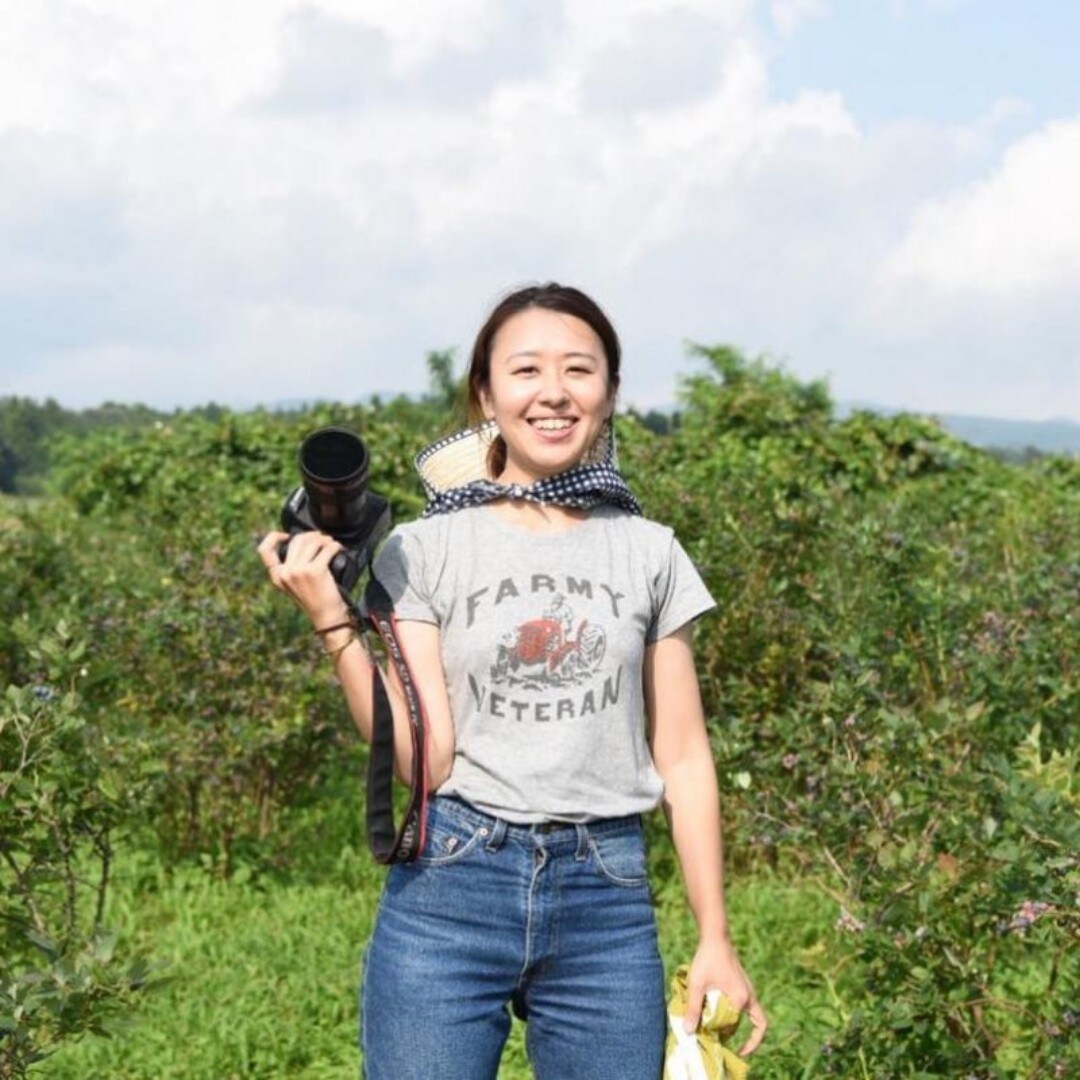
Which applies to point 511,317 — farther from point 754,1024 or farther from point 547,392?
point 754,1024

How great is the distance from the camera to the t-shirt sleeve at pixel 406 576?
2100mm

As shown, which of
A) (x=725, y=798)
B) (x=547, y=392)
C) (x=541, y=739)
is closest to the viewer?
(x=541, y=739)

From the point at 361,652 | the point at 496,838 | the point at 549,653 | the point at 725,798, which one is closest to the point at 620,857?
the point at 496,838

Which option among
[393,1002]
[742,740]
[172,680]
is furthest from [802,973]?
[393,1002]

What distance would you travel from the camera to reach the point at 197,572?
19.1ft

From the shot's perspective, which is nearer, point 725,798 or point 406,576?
point 406,576

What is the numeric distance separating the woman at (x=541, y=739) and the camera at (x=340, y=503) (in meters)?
0.04

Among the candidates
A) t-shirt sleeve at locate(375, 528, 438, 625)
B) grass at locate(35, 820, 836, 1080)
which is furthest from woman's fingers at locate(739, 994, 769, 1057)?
grass at locate(35, 820, 836, 1080)

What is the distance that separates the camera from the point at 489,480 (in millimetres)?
2238

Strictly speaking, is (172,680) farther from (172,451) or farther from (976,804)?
(172,451)

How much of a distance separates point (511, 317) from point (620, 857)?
0.75 m

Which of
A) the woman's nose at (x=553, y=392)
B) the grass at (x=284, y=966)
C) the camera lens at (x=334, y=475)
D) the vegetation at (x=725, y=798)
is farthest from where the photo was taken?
the grass at (x=284, y=966)

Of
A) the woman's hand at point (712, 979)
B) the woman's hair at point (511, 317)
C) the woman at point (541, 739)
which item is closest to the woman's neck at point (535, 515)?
the woman at point (541, 739)

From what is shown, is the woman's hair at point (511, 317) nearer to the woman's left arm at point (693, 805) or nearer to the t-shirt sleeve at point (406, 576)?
the t-shirt sleeve at point (406, 576)
